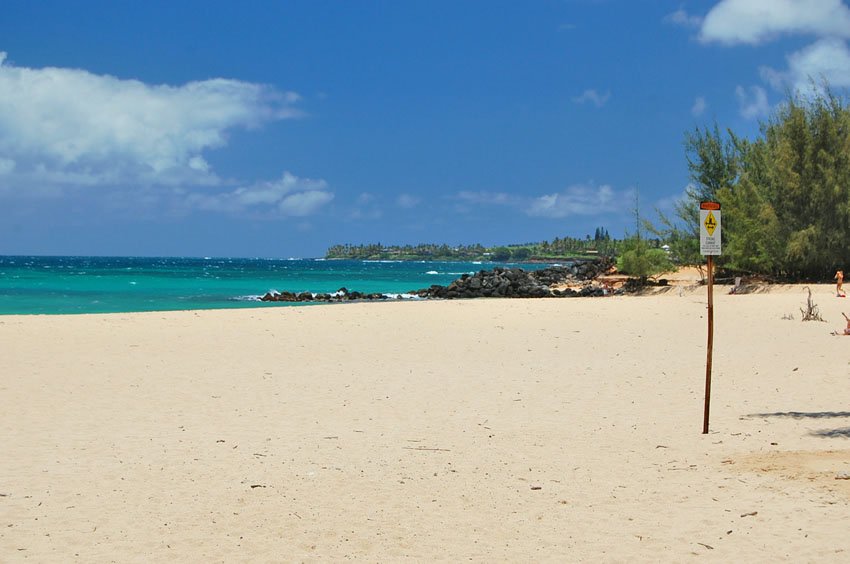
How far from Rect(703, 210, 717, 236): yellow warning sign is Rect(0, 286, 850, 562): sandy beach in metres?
2.34

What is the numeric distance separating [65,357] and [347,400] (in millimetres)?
7052

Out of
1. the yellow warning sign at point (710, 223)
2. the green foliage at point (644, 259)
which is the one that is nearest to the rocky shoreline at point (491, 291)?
the green foliage at point (644, 259)

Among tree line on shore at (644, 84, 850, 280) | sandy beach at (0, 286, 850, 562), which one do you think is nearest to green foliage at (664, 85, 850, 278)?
tree line on shore at (644, 84, 850, 280)

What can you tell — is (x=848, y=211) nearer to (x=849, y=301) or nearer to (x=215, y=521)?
(x=849, y=301)

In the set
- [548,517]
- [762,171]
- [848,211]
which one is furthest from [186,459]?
[762,171]

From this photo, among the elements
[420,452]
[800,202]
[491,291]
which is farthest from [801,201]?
[420,452]

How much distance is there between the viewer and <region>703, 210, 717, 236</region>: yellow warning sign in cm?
886

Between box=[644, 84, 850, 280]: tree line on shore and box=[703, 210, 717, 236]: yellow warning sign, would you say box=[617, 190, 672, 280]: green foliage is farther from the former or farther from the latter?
box=[703, 210, 717, 236]: yellow warning sign

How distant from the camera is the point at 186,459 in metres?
8.06

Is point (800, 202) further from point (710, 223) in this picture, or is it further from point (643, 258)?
point (710, 223)

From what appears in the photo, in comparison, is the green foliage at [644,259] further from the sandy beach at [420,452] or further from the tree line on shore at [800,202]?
the sandy beach at [420,452]

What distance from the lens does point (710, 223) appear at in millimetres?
8891

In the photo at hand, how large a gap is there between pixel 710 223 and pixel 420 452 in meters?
4.10

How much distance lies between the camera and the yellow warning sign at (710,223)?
29.1ft
